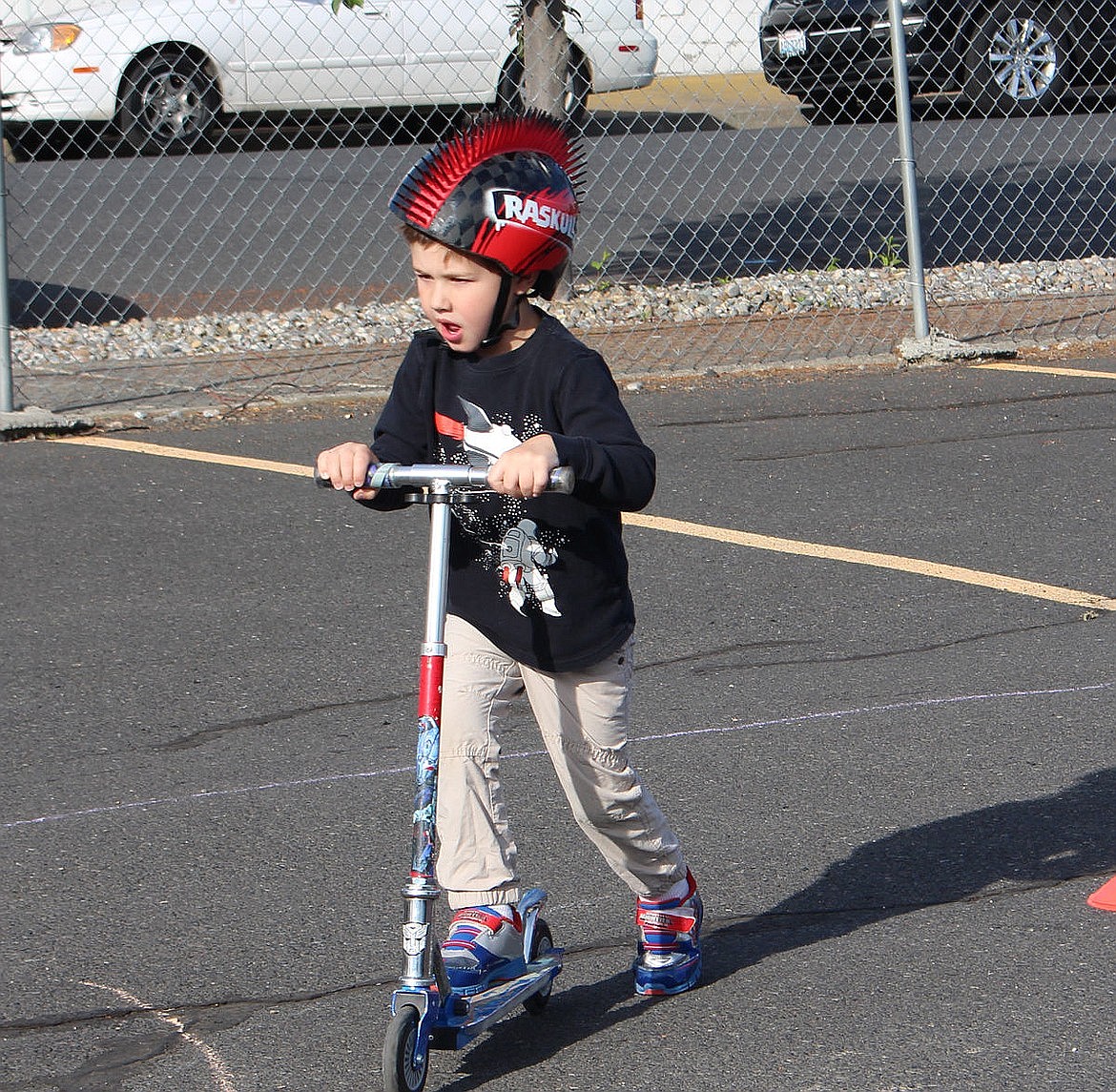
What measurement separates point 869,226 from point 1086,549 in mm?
6271

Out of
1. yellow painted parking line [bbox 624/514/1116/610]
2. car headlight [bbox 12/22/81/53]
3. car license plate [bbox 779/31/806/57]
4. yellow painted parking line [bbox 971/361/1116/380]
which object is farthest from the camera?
car headlight [bbox 12/22/81/53]

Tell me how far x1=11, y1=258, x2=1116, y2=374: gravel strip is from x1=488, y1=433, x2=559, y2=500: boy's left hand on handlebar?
6.98m

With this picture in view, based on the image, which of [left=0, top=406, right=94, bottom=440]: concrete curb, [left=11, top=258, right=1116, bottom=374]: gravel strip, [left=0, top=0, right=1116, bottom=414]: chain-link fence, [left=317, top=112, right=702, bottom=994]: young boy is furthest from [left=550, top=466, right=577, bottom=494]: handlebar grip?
[left=11, top=258, right=1116, bottom=374]: gravel strip

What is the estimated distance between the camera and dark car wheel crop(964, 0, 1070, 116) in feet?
42.0

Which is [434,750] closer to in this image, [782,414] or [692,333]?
[782,414]

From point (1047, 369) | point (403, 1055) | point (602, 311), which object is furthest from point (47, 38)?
point (403, 1055)

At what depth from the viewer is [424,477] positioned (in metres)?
2.80

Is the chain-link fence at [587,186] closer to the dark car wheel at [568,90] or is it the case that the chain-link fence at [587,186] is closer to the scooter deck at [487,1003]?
the dark car wheel at [568,90]

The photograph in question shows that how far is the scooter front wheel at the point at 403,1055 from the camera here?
2699mm

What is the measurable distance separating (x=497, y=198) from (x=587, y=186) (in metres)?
9.65

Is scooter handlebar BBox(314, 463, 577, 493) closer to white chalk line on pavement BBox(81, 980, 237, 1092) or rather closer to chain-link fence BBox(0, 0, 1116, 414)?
white chalk line on pavement BBox(81, 980, 237, 1092)

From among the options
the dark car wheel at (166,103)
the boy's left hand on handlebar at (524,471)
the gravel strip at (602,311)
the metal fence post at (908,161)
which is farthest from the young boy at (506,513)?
the dark car wheel at (166,103)

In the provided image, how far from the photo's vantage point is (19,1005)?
328 cm

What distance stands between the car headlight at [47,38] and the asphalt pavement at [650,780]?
5.70m
